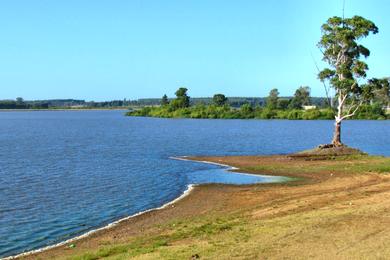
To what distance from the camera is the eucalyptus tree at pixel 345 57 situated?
1993 inches

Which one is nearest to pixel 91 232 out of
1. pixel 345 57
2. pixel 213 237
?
pixel 213 237

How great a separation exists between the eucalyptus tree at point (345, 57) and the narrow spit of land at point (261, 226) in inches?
709

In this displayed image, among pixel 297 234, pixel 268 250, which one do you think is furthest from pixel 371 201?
pixel 268 250

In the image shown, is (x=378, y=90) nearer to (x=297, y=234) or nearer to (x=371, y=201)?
(x=371, y=201)

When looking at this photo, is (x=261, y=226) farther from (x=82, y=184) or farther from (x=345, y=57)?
(x=345, y=57)

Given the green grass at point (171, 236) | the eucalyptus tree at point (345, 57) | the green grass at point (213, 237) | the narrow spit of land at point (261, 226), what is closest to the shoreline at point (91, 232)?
the narrow spit of land at point (261, 226)

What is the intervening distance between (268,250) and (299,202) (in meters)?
10.4

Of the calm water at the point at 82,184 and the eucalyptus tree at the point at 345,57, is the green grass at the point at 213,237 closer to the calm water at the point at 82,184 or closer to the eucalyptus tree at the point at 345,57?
the calm water at the point at 82,184

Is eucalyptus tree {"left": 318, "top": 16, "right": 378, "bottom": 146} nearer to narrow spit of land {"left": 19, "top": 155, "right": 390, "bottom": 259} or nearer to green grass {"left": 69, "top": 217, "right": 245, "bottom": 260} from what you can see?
narrow spit of land {"left": 19, "top": 155, "right": 390, "bottom": 259}

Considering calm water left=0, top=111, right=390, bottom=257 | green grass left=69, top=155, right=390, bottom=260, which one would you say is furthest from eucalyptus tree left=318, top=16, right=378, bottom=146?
green grass left=69, top=155, right=390, bottom=260

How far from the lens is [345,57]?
52344 millimetres

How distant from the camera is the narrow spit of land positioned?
53.9 feet

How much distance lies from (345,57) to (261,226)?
35.9 metres

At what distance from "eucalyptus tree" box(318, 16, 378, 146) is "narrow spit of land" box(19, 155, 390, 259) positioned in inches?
709
